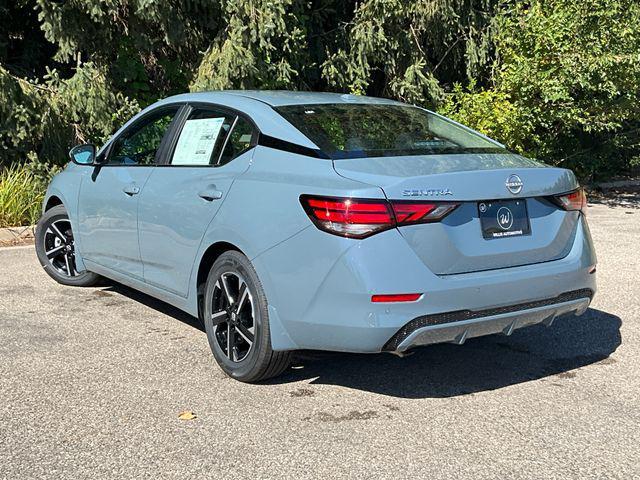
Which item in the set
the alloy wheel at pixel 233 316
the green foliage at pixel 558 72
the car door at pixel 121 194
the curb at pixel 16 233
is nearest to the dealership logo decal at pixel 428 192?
the alloy wheel at pixel 233 316

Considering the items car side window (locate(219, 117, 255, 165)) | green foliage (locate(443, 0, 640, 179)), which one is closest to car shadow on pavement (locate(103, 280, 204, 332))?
car side window (locate(219, 117, 255, 165))

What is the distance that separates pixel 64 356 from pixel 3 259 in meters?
3.47

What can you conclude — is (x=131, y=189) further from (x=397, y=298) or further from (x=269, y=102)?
(x=397, y=298)

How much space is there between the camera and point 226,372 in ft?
15.2

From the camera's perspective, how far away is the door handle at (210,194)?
15.0ft

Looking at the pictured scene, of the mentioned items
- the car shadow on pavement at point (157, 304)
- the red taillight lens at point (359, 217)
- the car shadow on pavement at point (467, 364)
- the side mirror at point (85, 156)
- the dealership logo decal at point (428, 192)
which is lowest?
the car shadow on pavement at point (467, 364)

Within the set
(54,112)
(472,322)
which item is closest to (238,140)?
(472,322)

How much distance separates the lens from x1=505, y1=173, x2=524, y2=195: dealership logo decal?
4086 mm

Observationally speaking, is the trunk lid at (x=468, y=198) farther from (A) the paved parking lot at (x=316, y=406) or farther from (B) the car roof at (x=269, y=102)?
(A) the paved parking lot at (x=316, y=406)

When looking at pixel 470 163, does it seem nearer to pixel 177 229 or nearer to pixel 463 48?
pixel 177 229

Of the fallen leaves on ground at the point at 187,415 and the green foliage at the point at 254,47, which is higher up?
the green foliage at the point at 254,47

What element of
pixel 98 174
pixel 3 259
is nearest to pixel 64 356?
pixel 98 174

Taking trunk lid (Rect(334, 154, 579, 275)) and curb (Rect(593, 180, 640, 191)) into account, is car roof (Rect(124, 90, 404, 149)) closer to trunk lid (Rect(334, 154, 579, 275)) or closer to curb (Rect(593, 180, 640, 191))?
trunk lid (Rect(334, 154, 579, 275))

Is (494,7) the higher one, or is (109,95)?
(494,7)
